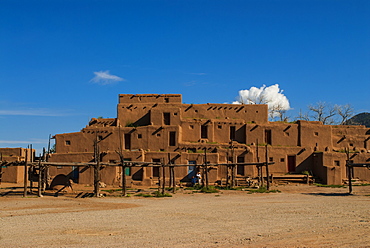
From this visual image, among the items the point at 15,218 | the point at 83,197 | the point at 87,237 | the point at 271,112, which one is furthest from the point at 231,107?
the point at 87,237

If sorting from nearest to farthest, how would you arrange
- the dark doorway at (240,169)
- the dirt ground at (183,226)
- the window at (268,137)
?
the dirt ground at (183,226) → the dark doorway at (240,169) → the window at (268,137)

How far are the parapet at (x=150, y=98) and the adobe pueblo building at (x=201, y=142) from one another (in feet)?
0.32

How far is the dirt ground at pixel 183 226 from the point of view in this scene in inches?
437

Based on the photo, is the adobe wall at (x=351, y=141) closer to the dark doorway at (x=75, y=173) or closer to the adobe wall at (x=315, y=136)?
the adobe wall at (x=315, y=136)

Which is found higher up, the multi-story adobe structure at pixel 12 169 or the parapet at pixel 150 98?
the parapet at pixel 150 98

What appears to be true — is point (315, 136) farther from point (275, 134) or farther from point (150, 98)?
point (150, 98)

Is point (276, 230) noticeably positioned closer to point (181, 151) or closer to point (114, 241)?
point (114, 241)

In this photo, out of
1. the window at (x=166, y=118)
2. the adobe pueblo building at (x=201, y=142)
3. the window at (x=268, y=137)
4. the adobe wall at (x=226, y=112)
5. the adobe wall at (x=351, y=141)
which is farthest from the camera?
the adobe wall at (x=226, y=112)

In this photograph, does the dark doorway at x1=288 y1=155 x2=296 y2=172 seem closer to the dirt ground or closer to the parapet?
the parapet

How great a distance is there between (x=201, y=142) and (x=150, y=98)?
7344 millimetres

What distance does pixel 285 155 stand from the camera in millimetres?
37562

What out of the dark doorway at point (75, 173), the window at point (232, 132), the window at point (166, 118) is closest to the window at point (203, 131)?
the window at point (232, 132)

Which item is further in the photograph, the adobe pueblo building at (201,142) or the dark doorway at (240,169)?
the dark doorway at (240,169)

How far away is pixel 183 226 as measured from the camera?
1355 centimetres
